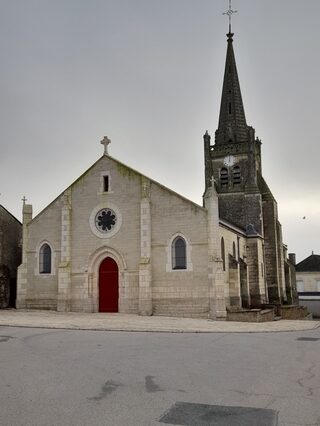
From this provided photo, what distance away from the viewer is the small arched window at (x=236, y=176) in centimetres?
3750

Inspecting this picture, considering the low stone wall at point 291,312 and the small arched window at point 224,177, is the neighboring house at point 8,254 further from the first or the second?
the small arched window at point 224,177

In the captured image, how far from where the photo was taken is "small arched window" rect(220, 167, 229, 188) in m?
37.9

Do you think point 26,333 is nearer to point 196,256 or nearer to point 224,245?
point 196,256

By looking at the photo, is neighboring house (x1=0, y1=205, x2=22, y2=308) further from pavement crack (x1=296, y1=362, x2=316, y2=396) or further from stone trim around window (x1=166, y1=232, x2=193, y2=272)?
pavement crack (x1=296, y1=362, x2=316, y2=396)

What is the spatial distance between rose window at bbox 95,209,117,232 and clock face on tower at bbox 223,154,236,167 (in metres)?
15.9

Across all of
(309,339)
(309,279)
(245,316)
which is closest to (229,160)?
(245,316)

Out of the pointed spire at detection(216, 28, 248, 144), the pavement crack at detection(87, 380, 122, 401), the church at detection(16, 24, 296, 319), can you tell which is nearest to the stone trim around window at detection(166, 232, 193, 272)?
the church at detection(16, 24, 296, 319)

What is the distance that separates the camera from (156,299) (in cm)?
2320

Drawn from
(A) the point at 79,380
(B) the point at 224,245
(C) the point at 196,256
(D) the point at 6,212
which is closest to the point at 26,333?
(A) the point at 79,380

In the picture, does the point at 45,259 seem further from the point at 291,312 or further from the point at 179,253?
the point at 291,312

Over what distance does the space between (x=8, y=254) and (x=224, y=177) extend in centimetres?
1798

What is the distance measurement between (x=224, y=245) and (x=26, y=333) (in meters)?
13.8

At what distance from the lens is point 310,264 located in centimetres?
5597

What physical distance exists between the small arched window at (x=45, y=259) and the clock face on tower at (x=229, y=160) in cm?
1779
